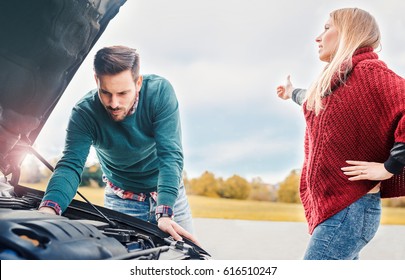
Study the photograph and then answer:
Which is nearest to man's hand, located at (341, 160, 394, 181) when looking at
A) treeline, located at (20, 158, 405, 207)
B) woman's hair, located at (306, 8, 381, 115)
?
woman's hair, located at (306, 8, 381, 115)

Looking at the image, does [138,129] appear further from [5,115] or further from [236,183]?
[236,183]

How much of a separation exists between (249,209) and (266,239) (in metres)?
0.29

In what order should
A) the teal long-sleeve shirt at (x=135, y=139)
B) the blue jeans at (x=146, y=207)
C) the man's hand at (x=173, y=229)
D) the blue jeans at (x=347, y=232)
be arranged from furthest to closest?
the blue jeans at (x=146, y=207) → the teal long-sleeve shirt at (x=135, y=139) → the man's hand at (x=173, y=229) → the blue jeans at (x=347, y=232)

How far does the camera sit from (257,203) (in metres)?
1.52

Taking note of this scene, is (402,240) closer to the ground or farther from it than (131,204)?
closer to the ground

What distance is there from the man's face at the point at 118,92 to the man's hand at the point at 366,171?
1.73 ft

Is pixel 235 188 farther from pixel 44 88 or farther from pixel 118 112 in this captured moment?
pixel 44 88

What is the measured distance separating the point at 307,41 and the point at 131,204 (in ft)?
2.13

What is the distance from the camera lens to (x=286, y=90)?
117cm

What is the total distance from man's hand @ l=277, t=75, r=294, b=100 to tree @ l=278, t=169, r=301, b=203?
293mm

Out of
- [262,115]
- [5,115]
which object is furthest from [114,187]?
[262,115]

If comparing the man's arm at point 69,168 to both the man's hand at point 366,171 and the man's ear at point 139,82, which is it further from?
the man's hand at point 366,171

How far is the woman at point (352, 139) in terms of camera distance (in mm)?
894

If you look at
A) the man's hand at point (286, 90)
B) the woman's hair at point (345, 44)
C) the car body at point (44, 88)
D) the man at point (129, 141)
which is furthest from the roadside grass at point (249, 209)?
the woman's hair at point (345, 44)
